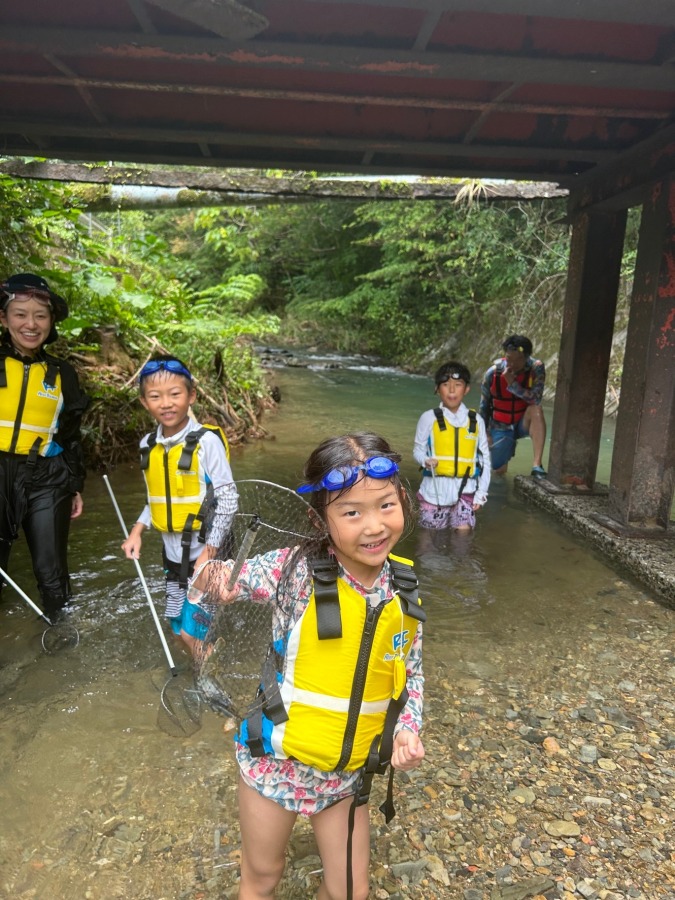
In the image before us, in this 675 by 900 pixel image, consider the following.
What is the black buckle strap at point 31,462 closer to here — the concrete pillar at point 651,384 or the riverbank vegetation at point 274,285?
the riverbank vegetation at point 274,285

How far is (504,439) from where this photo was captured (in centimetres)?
848

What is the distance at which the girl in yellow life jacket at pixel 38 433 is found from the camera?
146 inches

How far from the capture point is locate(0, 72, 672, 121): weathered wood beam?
14.9 feet

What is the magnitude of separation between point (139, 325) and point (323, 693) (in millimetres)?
7962

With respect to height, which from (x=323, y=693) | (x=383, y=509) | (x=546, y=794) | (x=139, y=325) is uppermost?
(x=139, y=325)

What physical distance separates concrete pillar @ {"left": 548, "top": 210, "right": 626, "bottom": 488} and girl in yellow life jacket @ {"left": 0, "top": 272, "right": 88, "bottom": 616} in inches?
210

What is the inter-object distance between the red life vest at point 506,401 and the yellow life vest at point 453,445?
108 inches

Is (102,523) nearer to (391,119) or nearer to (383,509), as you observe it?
(391,119)

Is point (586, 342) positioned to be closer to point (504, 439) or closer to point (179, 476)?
point (504, 439)

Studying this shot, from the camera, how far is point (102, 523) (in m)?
6.36

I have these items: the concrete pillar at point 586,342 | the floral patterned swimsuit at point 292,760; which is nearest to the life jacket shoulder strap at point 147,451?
the floral patterned swimsuit at point 292,760

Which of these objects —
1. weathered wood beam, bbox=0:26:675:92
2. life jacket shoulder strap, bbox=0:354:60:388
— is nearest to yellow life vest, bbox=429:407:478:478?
weathered wood beam, bbox=0:26:675:92

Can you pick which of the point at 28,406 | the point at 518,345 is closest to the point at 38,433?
the point at 28,406

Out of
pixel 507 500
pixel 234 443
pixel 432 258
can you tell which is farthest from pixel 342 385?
pixel 507 500
